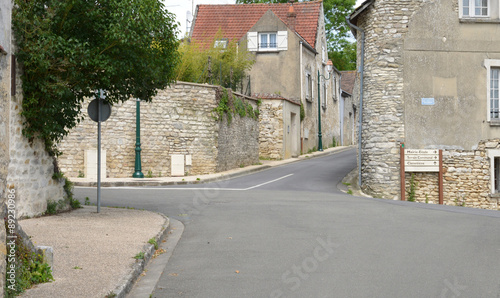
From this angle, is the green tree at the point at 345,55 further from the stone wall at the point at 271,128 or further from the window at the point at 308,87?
the stone wall at the point at 271,128

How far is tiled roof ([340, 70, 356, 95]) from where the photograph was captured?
178ft

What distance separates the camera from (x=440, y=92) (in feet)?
60.5

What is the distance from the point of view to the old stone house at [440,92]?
60.0 ft

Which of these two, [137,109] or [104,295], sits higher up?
[137,109]

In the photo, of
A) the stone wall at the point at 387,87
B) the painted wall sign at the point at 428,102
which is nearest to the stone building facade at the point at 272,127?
the stone wall at the point at 387,87

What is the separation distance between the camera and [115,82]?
1112 cm

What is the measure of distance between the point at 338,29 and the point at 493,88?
111ft

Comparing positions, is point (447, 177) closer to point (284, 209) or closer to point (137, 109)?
point (284, 209)

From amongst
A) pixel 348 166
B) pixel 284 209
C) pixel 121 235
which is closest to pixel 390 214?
pixel 284 209

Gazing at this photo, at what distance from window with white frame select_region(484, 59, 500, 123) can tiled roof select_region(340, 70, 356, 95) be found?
35581 millimetres

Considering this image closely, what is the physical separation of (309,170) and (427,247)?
1731cm

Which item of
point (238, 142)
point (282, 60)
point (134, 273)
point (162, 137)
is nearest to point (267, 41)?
point (282, 60)

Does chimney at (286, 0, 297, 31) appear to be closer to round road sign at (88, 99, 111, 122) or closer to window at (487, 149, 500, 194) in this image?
window at (487, 149, 500, 194)

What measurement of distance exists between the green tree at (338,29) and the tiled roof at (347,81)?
6.06ft
